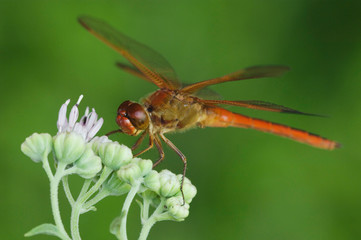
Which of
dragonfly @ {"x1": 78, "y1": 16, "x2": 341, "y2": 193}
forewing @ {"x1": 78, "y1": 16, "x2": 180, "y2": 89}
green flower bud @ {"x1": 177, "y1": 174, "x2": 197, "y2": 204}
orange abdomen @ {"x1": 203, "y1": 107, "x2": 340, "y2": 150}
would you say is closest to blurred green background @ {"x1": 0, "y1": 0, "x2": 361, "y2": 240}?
orange abdomen @ {"x1": 203, "y1": 107, "x2": 340, "y2": 150}

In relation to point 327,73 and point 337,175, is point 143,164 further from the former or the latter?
point 327,73

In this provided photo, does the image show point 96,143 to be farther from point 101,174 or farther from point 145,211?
point 145,211

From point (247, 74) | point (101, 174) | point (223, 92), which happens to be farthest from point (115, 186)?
point (223, 92)

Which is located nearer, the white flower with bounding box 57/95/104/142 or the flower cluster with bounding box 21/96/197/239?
the flower cluster with bounding box 21/96/197/239

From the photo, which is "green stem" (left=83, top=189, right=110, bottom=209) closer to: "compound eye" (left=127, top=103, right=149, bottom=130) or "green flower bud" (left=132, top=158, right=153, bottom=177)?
"green flower bud" (left=132, top=158, right=153, bottom=177)

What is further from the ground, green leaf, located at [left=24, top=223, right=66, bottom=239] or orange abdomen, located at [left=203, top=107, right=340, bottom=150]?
orange abdomen, located at [left=203, top=107, right=340, bottom=150]

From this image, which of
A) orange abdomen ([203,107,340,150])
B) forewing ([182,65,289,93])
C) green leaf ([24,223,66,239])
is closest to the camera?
green leaf ([24,223,66,239])

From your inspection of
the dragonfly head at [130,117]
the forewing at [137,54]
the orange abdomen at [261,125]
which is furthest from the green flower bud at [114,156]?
the orange abdomen at [261,125]
